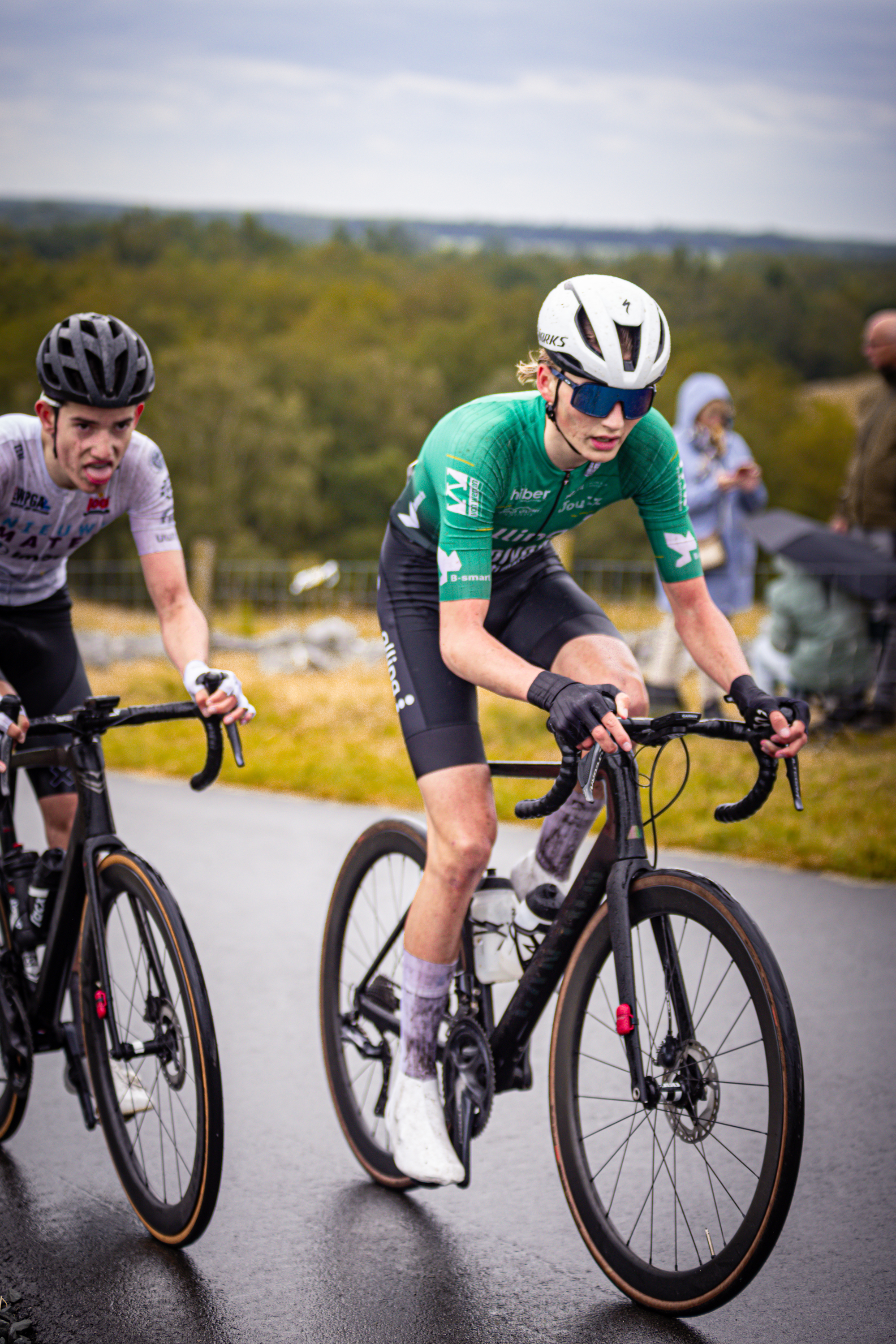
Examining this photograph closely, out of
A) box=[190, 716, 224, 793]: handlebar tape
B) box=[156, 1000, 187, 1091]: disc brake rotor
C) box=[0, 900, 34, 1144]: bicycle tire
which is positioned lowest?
box=[0, 900, 34, 1144]: bicycle tire

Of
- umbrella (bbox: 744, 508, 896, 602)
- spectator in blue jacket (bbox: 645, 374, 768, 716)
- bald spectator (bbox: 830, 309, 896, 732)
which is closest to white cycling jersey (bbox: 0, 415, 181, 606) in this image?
spectator in blue jacket (bbox: 645, 374, 768, 716)

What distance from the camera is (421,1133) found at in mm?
3332

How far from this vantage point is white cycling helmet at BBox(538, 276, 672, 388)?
2.91 m

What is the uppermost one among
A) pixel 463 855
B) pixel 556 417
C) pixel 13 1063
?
pixel 556 417

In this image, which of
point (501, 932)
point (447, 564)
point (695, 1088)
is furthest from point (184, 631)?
point (695, 1088)

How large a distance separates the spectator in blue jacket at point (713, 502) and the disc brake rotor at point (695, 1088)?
6195 millimetres

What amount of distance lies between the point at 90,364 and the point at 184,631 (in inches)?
29.5

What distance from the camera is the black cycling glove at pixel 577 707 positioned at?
8.62ft

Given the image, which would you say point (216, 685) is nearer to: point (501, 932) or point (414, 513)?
point (414, 513)

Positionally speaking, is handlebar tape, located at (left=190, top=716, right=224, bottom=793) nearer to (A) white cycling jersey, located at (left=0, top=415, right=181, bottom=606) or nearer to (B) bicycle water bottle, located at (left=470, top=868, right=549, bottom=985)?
(A) white cycling jersey, located at (left=0, top=415, right=181, bottom=606)

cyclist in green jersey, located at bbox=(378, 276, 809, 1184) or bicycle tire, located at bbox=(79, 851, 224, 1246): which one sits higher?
cyclist in green jersey, located at bbox=(378, 276, 809, 1184)

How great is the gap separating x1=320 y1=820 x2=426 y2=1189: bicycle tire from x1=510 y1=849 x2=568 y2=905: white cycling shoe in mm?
332

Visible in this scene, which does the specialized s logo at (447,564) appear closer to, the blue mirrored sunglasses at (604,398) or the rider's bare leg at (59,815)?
the blue mirrored sunglasses at (604,398)

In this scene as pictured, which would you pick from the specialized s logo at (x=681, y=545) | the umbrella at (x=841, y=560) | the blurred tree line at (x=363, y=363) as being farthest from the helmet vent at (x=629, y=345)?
the blurred tree line at (x=363, y=363)
